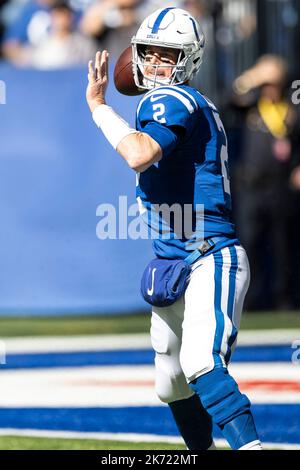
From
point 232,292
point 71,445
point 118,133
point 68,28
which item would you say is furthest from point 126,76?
point 68,28

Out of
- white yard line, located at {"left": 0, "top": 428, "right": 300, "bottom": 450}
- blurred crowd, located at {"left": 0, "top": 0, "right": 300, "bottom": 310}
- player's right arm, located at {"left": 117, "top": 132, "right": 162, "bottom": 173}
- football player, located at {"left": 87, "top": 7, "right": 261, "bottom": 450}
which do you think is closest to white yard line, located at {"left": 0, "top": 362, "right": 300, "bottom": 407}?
white yard line, located at {"left": 0, "top": 428, "right": 300, "bottom": 450}

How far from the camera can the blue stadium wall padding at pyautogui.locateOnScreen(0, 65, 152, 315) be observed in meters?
10.1

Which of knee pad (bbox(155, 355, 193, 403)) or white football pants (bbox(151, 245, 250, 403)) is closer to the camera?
white football pants (bbox(151, 245, 250, 403))

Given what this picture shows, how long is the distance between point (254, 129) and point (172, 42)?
19.9ft

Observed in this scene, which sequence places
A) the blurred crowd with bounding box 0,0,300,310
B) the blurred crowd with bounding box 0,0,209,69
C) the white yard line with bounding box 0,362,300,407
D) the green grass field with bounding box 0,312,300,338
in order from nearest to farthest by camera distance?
1. the white yard line with bounding box 0,362,300,407
2. the green grass field with bounding box 0,312,300,338
3. the blurred crowd with bounding box 0,0,300,310
4. the blurred crowd with bounding box 0,0,209,69

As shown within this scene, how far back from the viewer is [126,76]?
4953 millimetres

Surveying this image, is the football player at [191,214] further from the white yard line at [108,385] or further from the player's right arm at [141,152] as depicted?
the white yard line at [108,385]

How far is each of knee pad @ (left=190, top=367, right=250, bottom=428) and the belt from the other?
47 centimetres

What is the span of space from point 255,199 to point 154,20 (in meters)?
6.16

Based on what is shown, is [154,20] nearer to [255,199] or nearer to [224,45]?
[255,199]

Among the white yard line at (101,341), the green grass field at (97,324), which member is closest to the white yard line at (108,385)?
the white yard line at (101,341)

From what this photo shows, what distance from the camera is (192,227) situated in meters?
4.68

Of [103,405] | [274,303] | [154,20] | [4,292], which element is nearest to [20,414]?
[103,405]

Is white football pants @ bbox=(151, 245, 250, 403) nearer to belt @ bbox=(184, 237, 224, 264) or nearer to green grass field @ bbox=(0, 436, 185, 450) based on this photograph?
belt @ bbox=(184, 237, 224, 264)
